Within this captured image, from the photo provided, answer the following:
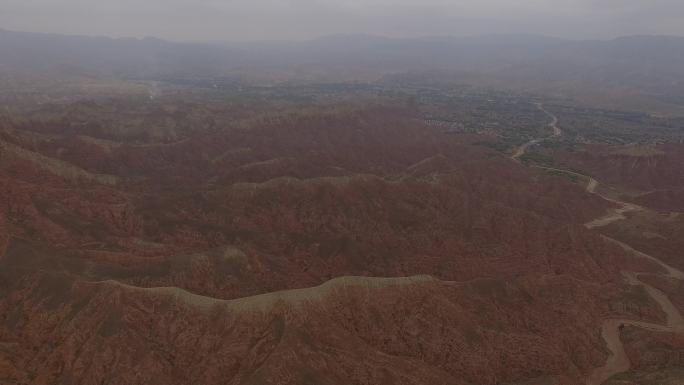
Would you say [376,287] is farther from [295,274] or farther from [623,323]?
[623,323]

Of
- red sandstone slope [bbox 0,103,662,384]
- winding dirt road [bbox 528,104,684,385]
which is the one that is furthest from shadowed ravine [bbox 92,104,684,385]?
red sandstone slope [bbox 0,103,662,384]

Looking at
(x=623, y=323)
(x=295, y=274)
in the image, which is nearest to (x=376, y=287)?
(x=295, y=274)

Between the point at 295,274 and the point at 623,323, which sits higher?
the point at 295,274

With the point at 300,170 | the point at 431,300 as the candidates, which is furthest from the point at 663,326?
the point at 300,170

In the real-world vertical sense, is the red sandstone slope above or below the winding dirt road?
above

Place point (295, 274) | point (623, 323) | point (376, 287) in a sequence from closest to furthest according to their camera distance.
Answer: point (376, 287) < point (623, 323) < point (295, 274)

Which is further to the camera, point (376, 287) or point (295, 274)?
point (295, 274)

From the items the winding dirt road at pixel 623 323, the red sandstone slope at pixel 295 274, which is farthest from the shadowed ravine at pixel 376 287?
the red sandstone slope at pixel 295 274

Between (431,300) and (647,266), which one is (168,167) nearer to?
(431,300)

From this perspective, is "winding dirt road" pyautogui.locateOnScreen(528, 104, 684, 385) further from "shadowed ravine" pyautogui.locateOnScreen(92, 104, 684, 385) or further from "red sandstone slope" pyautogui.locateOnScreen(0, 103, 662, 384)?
"red sandstone slope" pyautogui.locateOnScreen(0, 103, 662, 384)
